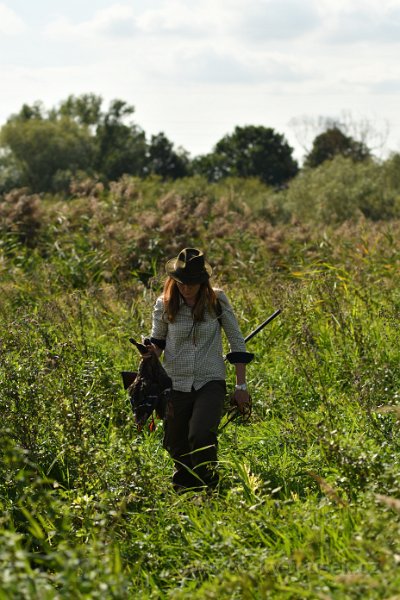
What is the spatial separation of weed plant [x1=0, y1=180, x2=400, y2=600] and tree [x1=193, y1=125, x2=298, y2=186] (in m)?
62.3

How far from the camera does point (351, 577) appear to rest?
358cm

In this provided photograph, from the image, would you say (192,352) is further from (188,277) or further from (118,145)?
(118,145)

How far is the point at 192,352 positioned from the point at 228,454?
86cm

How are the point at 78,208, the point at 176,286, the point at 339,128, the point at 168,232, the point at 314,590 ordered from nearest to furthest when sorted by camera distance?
1. the point at 314,590
2. the point at 176,286
3. the point at 168,232
4. the point at 78,208
5. the point at 339,128

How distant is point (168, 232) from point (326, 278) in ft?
15.4

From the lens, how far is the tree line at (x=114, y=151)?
50.2 m

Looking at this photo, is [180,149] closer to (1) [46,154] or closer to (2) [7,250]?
(1) [46,154]

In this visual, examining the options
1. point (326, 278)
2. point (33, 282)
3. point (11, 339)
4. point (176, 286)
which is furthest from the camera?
point (33, 282)

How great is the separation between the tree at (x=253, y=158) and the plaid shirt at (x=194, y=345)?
6786cm

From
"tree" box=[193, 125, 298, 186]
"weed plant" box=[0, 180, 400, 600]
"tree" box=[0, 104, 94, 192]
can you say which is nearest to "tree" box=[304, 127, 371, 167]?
"tree" box=[193, 125, 298, 186]

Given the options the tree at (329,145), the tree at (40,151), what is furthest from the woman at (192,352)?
the tree at (329,145)

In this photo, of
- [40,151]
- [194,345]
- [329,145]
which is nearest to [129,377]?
[194,345]

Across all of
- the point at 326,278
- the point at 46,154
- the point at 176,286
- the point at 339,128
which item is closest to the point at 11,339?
the point at 176,286

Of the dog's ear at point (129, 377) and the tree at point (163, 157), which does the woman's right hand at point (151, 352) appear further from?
the tree at point (163, 157)
